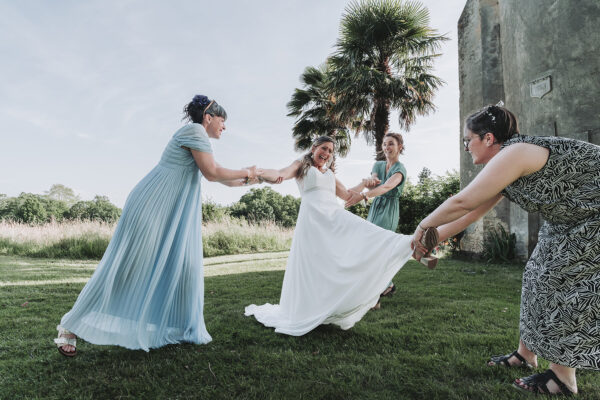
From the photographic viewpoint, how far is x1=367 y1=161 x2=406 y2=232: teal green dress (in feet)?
17.3

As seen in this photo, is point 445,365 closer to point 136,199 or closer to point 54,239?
point 136,199

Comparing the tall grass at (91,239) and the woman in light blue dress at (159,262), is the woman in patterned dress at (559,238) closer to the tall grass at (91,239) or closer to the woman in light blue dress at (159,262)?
A: the woman in light blue dress at (159,262)

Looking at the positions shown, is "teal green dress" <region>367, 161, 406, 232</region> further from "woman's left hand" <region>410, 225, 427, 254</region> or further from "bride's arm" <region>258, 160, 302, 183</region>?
"woman's left hand" <region>410, 225, 427, 254</region>

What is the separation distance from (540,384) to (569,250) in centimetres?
91

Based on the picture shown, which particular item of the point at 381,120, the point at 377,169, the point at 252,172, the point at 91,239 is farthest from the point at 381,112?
the point at 252,172

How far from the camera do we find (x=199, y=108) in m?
3.29

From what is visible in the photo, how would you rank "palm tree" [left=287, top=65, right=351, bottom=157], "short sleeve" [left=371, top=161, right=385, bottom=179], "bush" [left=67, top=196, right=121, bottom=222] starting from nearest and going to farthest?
"short sleeve" [left=371, top=161, right=385, bottom=179], "palm tree" [left=287, top=65, right=351, bottom=157], "bush" [left=67, top=196, right=121, bottom=222]

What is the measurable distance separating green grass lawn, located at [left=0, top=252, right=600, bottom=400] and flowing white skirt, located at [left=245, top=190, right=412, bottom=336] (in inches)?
8.4

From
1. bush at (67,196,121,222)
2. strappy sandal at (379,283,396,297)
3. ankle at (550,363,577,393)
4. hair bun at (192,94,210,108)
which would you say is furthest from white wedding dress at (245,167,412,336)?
bush at (67,196,121,222)

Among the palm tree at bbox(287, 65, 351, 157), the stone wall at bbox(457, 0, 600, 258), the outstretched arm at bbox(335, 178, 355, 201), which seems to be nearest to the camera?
the outstretched arm at bbox(335, 178, 355, 201)

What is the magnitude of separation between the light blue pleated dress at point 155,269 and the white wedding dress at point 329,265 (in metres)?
0.98

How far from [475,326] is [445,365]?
4.02 ft

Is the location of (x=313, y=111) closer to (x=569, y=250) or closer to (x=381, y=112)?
(x=381, y=112)

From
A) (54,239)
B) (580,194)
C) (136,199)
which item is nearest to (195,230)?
(136,199)
